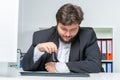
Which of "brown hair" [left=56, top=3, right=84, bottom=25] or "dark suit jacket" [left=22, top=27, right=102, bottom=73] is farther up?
"brown hair" [left=56, top=3, right=84, bottom=25]

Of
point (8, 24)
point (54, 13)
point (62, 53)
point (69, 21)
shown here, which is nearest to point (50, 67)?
point (62, 53)

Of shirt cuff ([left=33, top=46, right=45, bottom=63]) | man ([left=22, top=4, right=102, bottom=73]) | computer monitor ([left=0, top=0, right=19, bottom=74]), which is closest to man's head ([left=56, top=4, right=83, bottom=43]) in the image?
man ([left=22, top=4, right=102, bottom=73])

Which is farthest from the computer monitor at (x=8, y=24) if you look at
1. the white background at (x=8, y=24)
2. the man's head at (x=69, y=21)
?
the man's head at (x=69, y=21)

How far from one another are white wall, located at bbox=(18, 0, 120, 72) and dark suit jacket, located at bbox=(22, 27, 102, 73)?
2.12 metres

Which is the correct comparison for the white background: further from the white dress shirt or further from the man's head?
the man's head

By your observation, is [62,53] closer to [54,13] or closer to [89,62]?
[89,62]

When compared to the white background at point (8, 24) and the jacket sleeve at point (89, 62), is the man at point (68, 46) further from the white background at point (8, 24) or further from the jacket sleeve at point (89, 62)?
the white background at point (8, 24)

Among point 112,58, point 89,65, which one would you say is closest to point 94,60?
point 89,65

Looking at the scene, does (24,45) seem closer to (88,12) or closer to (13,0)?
(88,12)

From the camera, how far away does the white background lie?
884 millimetres

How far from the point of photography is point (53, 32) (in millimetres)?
1898

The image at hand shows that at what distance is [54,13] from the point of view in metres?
4.05

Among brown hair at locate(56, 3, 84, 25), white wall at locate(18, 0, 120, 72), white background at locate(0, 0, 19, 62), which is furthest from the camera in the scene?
white wall at locate(18, 0, 120, 72)

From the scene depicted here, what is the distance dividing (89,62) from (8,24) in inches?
36.1
